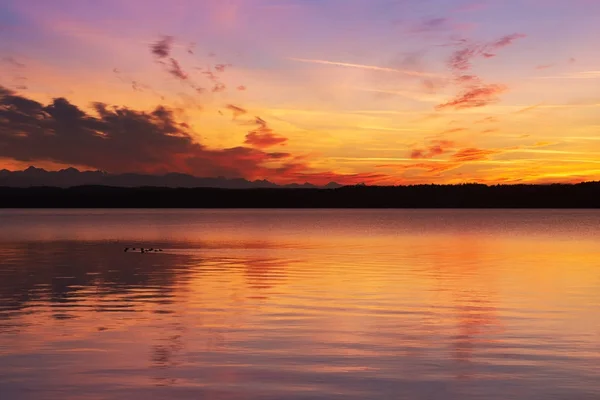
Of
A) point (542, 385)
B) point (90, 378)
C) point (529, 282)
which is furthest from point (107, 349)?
point (529, 282)

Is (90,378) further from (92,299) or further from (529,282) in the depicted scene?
(529,282)

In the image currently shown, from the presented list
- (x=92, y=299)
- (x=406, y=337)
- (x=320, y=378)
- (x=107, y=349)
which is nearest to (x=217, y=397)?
(x=320, y=378)

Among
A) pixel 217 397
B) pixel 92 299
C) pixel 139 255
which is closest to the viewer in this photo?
pixel 217 397

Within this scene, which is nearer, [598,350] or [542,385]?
[542,385]

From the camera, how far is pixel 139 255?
62.0m

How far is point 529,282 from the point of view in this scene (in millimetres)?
39812

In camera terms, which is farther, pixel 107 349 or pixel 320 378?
pixel 107 349

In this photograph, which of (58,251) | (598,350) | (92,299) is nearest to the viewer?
(598,350)

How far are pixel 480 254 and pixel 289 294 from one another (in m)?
33.7

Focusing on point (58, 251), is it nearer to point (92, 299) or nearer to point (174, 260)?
point (174, 260)

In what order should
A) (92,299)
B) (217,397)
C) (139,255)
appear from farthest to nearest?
1. (139,255)
2. (92,299)
3. (217,397)

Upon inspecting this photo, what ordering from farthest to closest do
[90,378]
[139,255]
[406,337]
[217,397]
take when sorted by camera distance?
[139,255]
[406,337]
[90,378]
[217,397]

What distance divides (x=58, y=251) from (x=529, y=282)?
134ft

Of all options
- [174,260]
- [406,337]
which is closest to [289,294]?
[406,337]
